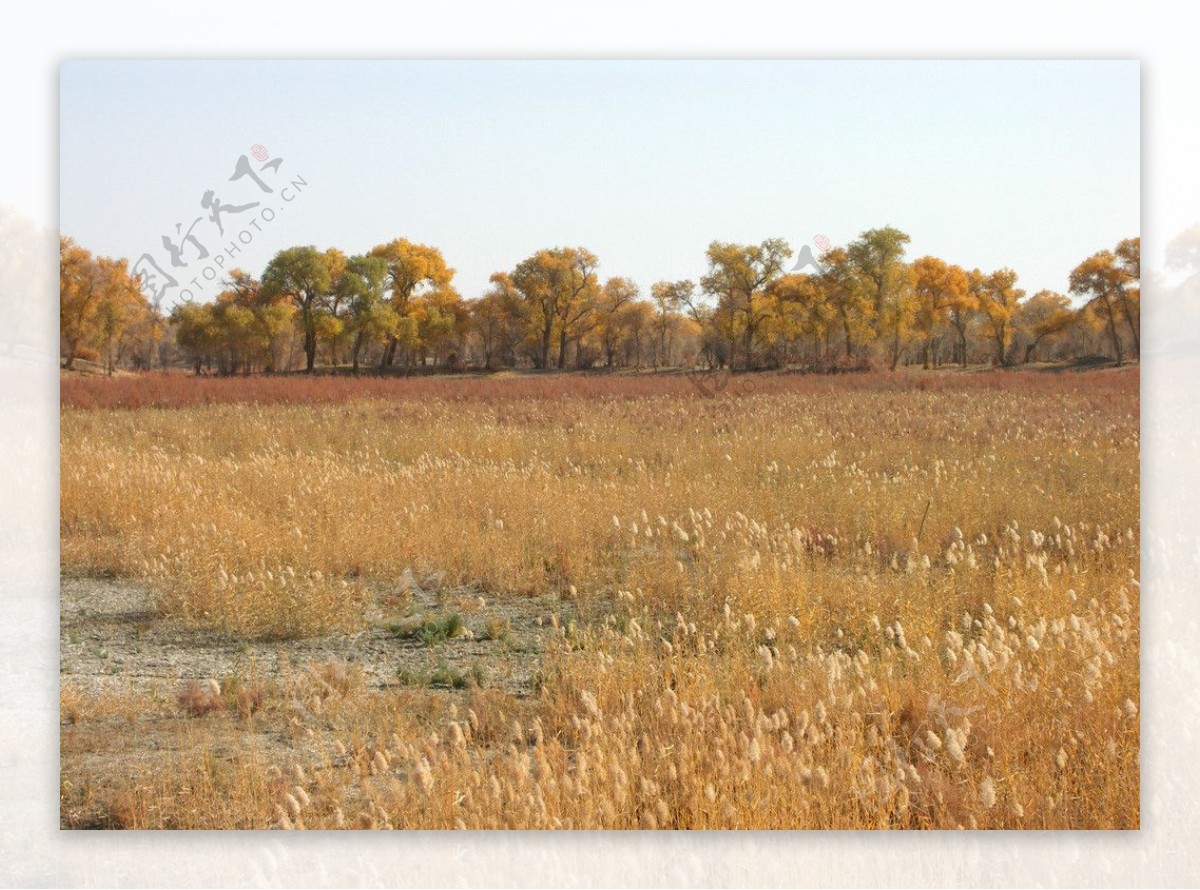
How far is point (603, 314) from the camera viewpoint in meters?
5.88

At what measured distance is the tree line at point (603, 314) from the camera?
5.42 metres

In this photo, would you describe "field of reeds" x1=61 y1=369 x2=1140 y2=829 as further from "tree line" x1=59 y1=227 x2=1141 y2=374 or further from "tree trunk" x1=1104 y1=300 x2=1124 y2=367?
"tree line" x1=59 y1=227 x2=1141 y2=374

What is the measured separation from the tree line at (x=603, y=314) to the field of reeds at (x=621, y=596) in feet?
0.80

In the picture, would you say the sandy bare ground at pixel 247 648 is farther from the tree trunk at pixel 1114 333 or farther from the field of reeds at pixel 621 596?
the tree trunk at pixel 1114 333

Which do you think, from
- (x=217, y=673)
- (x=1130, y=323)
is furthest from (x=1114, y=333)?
(x=217, y=673)

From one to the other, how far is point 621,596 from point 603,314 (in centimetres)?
161

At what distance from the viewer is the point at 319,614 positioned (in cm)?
534

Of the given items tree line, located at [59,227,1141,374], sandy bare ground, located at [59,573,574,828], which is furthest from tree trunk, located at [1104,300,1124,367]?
sandy bare ground, located at [59,573,574,828]

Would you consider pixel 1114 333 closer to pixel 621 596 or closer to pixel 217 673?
pixel 621 596

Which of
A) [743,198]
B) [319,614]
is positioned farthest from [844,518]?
[319,614]

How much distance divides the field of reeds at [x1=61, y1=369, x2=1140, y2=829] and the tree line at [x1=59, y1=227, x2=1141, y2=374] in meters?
0.24

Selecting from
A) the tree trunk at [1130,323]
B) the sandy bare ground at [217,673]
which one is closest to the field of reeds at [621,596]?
the sandy bare ground at [217,673]

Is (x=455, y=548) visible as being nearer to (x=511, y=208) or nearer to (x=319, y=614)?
(x=319, y=614)

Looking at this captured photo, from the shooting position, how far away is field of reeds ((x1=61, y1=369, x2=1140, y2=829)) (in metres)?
3.81
